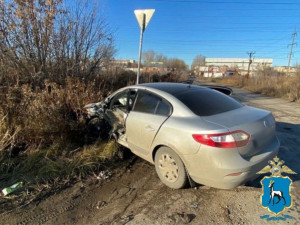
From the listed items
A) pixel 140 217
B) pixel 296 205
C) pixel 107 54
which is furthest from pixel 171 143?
pixel 107 54

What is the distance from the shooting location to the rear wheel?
2986 mm

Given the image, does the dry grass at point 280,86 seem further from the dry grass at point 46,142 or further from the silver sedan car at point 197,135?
the dry grass at point 46,142

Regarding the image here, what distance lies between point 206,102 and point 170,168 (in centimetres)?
116

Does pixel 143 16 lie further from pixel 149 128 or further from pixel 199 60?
pixel 199 60

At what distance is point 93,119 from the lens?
4938mm

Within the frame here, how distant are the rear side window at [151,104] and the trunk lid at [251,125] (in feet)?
2.23

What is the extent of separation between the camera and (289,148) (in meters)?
4.68

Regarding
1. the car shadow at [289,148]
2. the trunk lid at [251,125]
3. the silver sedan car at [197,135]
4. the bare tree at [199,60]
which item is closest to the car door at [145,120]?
the silver sedan car at [197,135]

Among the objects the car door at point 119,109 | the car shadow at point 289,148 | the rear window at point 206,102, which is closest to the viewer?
the rear window at point 206,102

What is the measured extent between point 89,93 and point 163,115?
277cm

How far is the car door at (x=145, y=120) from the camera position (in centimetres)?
325

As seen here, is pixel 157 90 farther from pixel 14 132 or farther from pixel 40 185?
pixel 14 132

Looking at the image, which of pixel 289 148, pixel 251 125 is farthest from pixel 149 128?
pixel 289 148

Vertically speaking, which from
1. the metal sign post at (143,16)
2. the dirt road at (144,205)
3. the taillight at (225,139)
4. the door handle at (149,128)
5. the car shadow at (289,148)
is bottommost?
the dirt road at (144,205)
